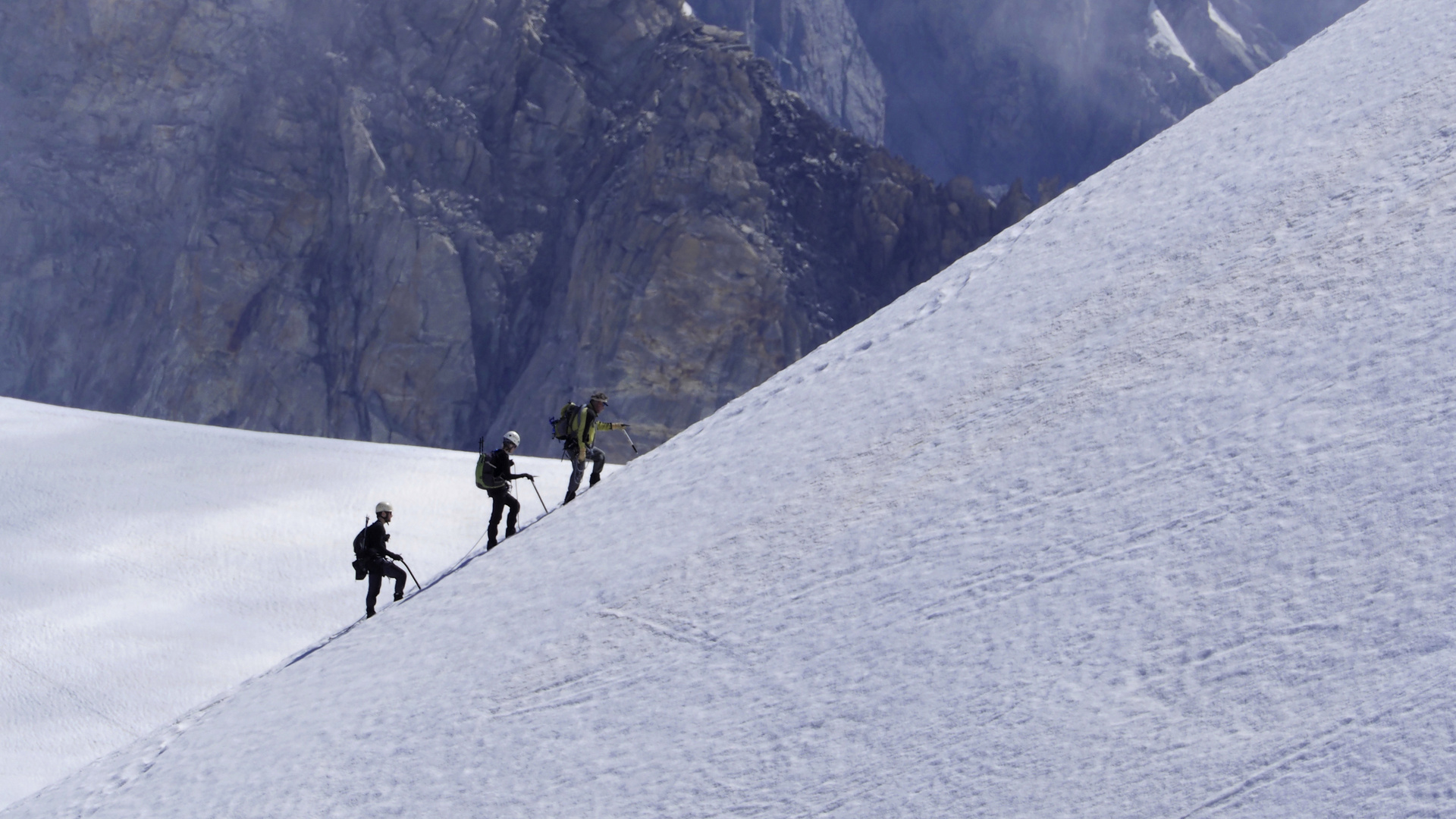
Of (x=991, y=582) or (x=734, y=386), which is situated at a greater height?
(x=734, y=386)

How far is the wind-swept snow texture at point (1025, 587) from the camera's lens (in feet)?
23.1

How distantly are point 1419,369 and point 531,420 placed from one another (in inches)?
2386

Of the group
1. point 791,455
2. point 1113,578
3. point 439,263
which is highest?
point 439,263

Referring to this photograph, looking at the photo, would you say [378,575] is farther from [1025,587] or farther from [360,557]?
[1025,587]

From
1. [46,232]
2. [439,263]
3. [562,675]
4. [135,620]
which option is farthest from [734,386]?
[562,675]

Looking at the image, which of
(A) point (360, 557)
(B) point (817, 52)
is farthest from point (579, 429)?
(B) point (817, 52)

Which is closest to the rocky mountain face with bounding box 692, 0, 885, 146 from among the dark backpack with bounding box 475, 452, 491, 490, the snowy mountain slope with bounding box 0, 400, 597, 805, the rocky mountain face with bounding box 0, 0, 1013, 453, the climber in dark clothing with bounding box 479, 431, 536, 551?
the rocky mountain face with bounding box 0, 0, 1013, 453

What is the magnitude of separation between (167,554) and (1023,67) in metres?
103

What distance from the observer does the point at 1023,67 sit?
109 meters

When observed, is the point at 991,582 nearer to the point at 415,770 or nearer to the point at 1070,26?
the point at 415,770

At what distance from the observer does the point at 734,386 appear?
69375 mm

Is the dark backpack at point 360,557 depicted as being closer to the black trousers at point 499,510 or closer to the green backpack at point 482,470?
the green backpack at point 482,470

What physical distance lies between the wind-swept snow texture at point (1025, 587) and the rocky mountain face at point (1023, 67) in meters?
93.8

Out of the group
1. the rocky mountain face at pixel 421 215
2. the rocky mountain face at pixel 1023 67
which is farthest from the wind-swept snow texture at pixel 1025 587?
the rocky mountain face at pixel 1023 67
